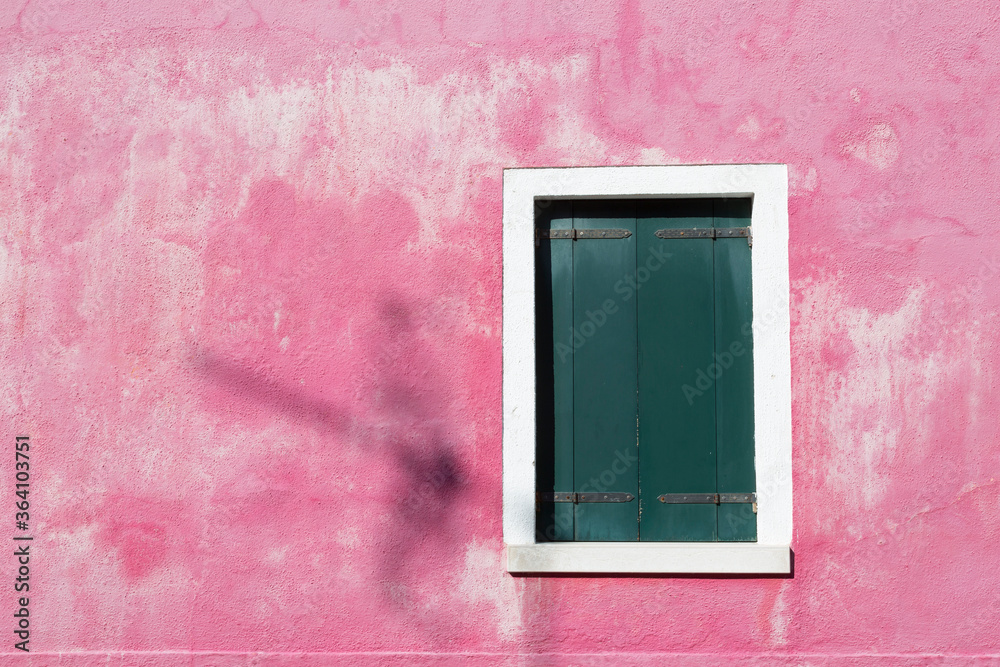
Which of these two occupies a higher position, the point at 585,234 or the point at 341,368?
the point at 585,234

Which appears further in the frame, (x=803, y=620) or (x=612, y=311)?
(x=612, y=311)

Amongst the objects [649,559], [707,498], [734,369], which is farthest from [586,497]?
[734,369]

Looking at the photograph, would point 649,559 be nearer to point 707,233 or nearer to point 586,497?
point 586,497

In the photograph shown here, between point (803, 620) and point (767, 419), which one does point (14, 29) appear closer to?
point (767, 419)

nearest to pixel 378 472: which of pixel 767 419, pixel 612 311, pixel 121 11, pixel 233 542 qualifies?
pixel 233 542

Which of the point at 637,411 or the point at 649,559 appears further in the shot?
the point at 637,411

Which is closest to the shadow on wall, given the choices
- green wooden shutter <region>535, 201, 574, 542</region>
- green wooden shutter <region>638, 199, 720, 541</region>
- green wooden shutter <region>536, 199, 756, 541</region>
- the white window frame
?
the white window frame

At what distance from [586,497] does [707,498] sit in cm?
52

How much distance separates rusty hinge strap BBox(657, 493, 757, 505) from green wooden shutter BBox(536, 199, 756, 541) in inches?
0.8

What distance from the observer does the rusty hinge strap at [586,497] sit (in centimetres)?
361

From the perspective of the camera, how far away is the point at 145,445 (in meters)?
3.55

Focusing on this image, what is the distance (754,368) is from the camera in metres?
3.60

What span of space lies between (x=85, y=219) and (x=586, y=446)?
2410 millimetres

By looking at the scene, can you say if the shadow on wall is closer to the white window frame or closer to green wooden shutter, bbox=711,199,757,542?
the white window frame
